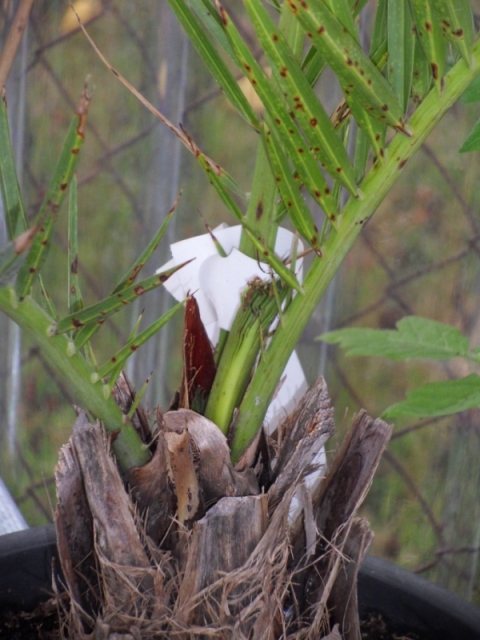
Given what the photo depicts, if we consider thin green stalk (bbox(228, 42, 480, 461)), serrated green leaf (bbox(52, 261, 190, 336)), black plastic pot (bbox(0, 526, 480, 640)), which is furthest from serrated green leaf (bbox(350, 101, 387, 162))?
black plastic pot (bbox(0, 526, 480, 640))

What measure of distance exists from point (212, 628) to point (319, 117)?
0.26m

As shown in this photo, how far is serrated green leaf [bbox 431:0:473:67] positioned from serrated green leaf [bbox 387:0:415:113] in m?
0.02

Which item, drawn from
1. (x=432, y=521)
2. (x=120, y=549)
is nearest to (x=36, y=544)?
(x=120, y=549)

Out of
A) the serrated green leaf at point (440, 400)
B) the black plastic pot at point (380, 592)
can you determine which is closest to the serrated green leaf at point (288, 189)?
the serrated green leaf at point (440, 400)

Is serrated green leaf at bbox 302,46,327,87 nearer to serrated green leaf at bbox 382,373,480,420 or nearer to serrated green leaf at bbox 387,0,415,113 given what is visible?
serrated green leaf at bbox 387,0,415,113

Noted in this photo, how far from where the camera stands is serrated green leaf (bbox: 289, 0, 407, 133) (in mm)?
265

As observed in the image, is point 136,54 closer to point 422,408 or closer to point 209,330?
point 209,330

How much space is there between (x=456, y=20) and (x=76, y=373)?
242 mm

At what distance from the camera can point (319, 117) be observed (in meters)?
0.30

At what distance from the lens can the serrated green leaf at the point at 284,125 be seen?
0.30 metres

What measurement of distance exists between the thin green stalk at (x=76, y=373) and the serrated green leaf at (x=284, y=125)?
0.14 meters

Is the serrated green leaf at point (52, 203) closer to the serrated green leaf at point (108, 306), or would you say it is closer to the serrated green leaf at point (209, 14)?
the serrated green leaf at point (108, 306)

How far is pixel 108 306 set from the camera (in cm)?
30

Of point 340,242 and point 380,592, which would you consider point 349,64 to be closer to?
point 340,242
